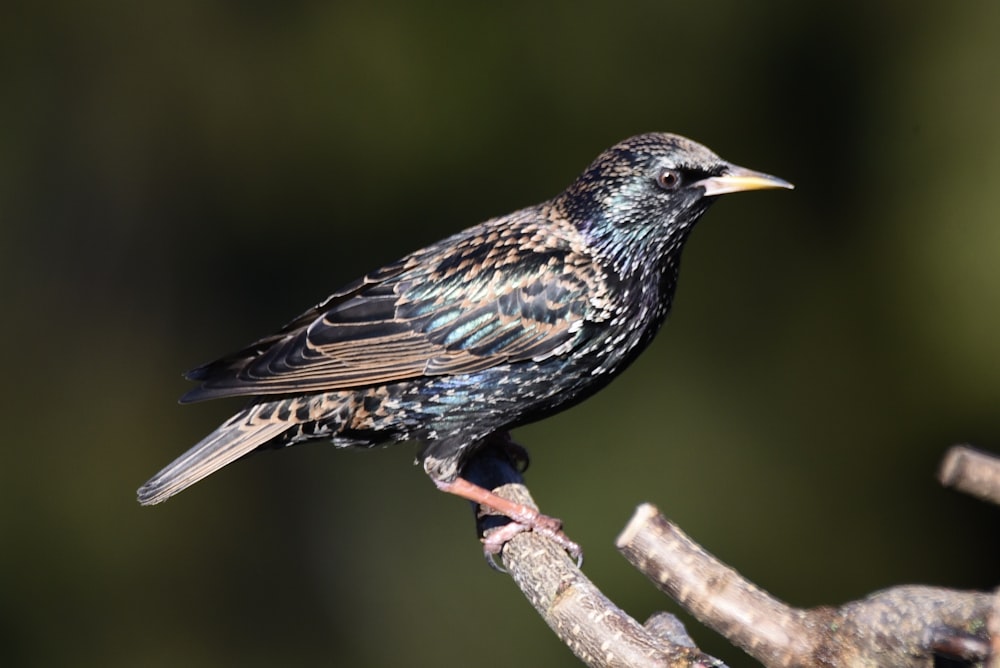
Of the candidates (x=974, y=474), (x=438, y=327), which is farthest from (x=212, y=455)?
(x=974, y=474)

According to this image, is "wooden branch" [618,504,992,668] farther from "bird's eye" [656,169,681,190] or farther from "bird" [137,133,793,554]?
"bird's eye" [656,169,681,190]

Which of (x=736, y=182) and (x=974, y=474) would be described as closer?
(x=974, y=474)

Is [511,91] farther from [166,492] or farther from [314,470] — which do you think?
[166,492]

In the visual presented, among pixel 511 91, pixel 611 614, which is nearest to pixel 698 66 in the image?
pixel 511 91

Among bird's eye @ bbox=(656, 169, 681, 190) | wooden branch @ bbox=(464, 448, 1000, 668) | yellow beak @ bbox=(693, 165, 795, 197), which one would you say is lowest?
wooden branch @ bbox=(464, 448, 1000, 668)

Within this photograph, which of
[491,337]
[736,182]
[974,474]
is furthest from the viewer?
[491,337]

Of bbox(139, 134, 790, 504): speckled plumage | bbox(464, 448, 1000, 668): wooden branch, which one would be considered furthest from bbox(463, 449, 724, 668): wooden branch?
bbox(139, 134, 790, 504): speckled plumage

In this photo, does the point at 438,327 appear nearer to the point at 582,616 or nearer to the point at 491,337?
the point at 491,337
